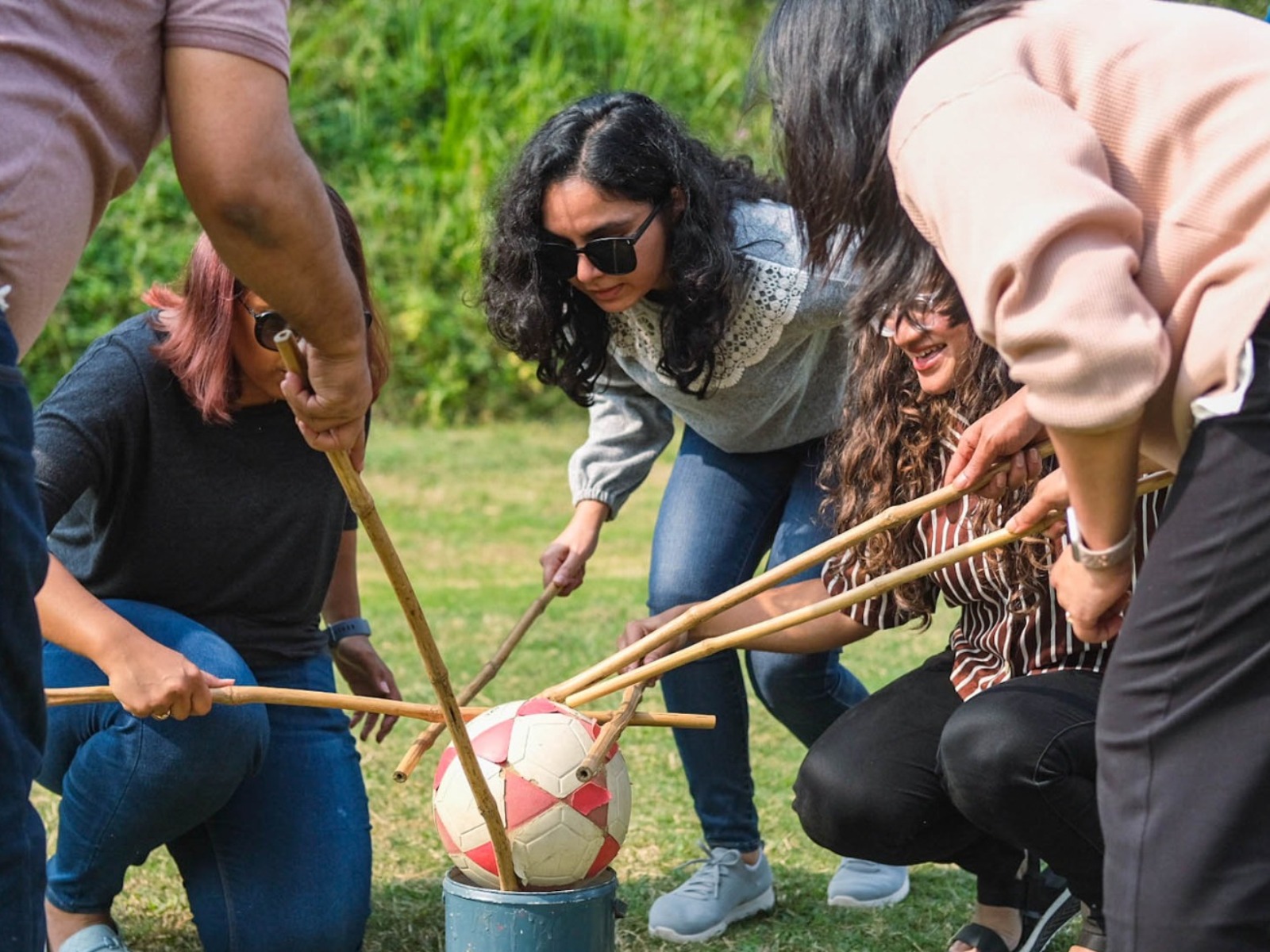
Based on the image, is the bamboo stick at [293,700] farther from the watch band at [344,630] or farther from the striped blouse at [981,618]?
the watch band at [344,630]

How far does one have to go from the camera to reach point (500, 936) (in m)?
2.63

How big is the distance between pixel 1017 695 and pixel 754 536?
3.57ft

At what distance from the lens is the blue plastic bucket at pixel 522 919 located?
8.64ft

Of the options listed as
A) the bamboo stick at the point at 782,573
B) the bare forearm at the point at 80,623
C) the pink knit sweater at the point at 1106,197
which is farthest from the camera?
the bare forearm at the point at 80,623

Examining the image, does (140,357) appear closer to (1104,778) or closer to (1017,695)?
(1017,695)

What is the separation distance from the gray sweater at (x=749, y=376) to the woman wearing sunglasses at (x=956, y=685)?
15.7 inches

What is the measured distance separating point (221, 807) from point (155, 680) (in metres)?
0.54

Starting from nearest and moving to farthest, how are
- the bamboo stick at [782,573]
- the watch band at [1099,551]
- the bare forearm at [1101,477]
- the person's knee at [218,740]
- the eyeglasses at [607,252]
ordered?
the bare forearm at [1101,477], the watch band at [1099,551], the bamboo stick at [782,573], the person's knee at [218,740], the eyeglasses at [607,252]

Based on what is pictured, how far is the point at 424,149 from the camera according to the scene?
37.4 feet

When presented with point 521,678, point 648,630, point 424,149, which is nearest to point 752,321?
point 648,630

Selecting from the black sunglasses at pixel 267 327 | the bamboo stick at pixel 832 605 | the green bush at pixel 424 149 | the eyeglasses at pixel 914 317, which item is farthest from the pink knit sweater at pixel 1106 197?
the green bush at pixel 424 149

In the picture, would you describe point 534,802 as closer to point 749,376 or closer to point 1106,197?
point 749,376

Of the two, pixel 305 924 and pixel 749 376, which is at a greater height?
pixel 749 376

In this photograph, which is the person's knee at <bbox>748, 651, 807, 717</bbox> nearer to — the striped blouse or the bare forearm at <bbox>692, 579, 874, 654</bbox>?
the bare forearm at <bbox>692, 579, 874, 654</bbox>
